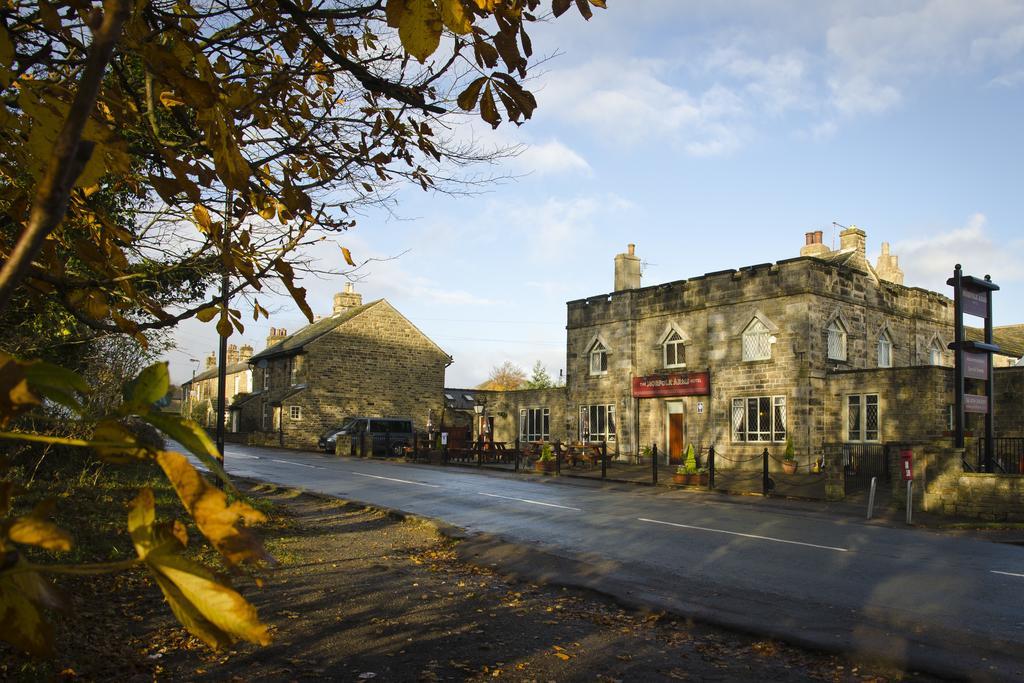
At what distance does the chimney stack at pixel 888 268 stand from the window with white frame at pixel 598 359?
13486mm

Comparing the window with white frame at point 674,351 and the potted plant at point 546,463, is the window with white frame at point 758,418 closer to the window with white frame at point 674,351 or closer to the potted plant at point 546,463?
the window with white frame at point 674,351

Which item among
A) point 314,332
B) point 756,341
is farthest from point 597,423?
point 314,332

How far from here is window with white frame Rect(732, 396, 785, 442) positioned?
1088 inches

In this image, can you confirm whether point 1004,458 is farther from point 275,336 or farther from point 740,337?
point 275,336

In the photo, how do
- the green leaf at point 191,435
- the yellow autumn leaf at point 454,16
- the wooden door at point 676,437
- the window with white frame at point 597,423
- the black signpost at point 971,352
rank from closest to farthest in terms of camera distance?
the green leaf at point 191,435, the yellow autumn leaf at point 454,16, the black signpost at point 971,352, the wooden door at point 676,437, the window with white frame at point 597,423

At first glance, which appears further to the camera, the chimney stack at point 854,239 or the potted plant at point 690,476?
the chimney stack at point 854,239

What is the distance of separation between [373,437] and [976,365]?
87.5 ft

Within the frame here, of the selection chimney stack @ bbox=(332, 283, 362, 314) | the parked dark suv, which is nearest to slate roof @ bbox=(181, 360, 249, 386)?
chimney stack @ bbox=(332, 283, 362, 314)

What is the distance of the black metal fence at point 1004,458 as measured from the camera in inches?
734

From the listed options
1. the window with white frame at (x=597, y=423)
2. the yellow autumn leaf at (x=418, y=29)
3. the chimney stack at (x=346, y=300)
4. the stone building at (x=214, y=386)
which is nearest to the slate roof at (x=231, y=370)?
the stone building at (x=214, y=386)

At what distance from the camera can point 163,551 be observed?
107 cm

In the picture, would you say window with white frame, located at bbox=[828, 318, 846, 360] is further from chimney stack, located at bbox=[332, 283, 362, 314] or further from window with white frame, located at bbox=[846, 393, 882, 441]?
chimney stack, located at bbox=[332, 283, 362, 314]

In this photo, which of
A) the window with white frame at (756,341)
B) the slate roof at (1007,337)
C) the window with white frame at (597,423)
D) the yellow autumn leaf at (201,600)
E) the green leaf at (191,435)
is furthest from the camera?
the slate roof at (1007,337)

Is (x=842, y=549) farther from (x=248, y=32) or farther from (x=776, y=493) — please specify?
(x=248, y=32)
